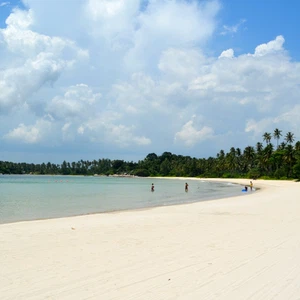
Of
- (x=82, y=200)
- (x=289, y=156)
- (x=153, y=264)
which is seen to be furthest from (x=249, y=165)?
(x=153, y=264)

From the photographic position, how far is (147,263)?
7.88m

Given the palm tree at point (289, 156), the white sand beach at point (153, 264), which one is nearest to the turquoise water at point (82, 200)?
the white sand beach at point (153, 264)

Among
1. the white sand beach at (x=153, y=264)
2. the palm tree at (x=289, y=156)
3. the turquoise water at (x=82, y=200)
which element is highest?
the palm tree at (x=289, y=156)

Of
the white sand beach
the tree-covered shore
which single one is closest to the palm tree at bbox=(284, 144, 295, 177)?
the tree-covered shore

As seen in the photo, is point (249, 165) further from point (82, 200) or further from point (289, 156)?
point (82, 200)

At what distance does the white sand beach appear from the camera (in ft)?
19.7

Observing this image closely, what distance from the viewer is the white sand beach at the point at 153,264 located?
6012 millimetres

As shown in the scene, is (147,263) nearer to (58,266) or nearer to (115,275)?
(115,275)

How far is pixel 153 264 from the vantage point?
7777 mm

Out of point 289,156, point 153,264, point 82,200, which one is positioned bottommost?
point 82,200

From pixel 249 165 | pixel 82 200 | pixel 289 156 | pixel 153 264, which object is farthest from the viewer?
pixel 249 165

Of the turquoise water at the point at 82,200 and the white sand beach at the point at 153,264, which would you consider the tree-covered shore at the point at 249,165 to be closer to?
the turquoise water at the point at 82,200

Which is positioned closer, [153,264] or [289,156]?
[153,264]

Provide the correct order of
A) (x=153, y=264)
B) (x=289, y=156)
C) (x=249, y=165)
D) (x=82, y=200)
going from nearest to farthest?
(x=153, y=264) → (x=82, y=200) → (x=289, y=156) → (x=249, y=165)
